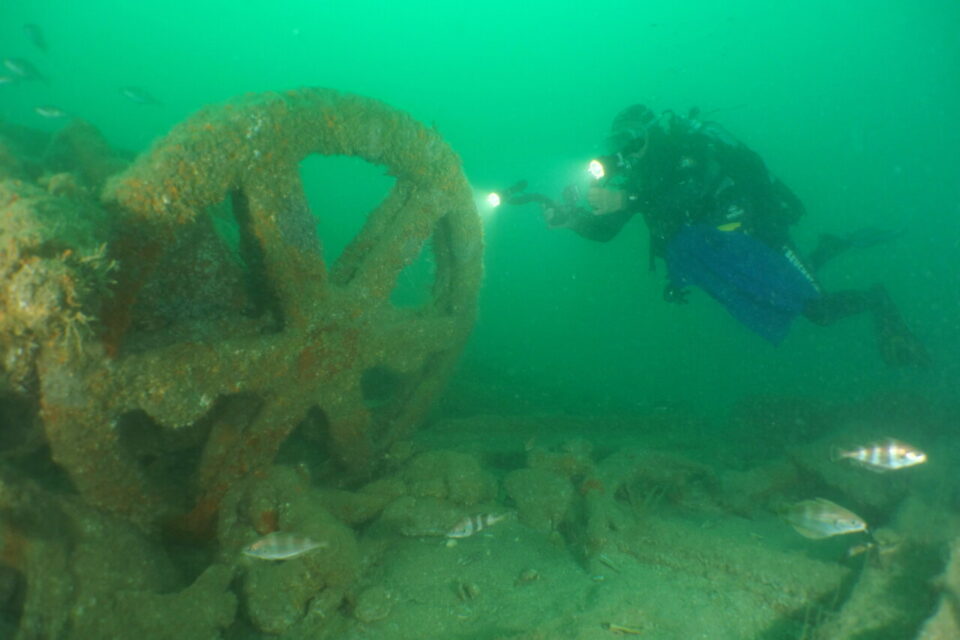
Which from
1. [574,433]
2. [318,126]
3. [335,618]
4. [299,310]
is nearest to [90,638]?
[335,618]

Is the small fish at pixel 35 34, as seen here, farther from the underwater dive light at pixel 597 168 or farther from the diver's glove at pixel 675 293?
the diver's glove at pixel 675 293

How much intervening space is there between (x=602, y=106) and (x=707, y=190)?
141 metres

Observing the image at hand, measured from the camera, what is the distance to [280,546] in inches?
129

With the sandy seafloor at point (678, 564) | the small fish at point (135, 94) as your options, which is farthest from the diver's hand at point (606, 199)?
the small fish at point (135, 94)

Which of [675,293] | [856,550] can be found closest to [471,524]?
[856,550]

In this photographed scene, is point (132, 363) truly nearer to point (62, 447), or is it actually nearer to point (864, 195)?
point (62, 447)

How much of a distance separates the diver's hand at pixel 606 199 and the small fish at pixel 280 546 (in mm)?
6161

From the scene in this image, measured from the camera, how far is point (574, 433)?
24.5 ft

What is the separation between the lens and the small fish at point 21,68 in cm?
1293

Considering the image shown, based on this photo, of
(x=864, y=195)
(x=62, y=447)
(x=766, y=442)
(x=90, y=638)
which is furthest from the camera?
(x=864, y=195)

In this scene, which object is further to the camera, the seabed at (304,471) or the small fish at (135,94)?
the small fish at (135,94)

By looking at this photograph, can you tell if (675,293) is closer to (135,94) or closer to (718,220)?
(718,220)

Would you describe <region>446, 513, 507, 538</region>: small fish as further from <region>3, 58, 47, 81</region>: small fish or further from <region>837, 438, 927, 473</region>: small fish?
<region>3, 58, 47, 81</region>: small fish

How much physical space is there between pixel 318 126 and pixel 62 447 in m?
2.60
